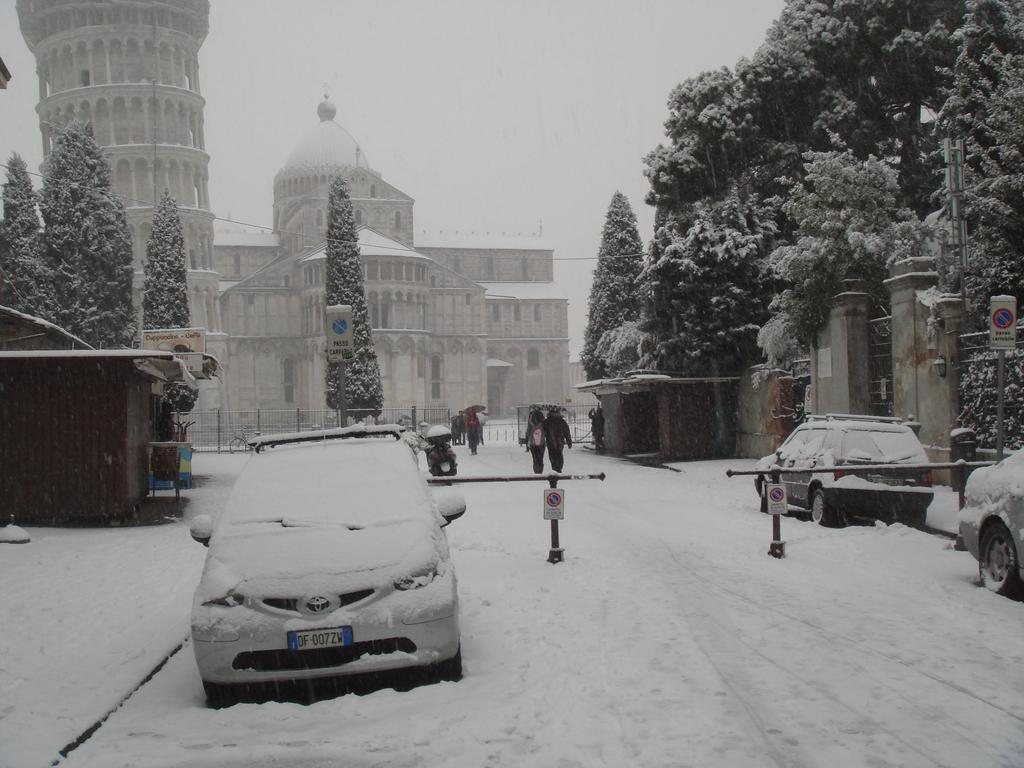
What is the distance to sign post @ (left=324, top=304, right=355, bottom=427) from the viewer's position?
15.8 meters

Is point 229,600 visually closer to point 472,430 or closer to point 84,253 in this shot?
point 472,430

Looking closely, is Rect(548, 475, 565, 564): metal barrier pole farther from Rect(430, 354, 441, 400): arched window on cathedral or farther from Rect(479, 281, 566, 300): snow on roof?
Rect(479, 281, 566, 300): snow on roof

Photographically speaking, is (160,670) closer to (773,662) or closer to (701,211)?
(773,662)

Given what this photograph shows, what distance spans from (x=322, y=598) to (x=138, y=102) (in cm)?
8338

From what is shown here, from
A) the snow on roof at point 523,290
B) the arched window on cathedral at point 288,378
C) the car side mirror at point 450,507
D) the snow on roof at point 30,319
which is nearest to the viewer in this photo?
the car side mirror at point 450,507

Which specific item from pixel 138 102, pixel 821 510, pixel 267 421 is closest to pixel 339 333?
pixel 821 510

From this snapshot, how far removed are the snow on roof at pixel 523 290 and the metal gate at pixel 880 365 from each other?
8219 centimetres

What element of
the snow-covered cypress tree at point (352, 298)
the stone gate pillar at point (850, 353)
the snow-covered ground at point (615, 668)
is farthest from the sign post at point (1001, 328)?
the snow-covered cypress tree at point (352, 298)

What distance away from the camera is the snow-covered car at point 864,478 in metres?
13.1

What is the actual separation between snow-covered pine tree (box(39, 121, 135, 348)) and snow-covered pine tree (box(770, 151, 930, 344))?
35.0 m

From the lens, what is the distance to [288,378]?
89.1m

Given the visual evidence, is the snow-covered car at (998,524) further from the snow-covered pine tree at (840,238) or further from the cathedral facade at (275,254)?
the cathedral facade at (275,254)

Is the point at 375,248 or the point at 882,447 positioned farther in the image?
the point at 375,248

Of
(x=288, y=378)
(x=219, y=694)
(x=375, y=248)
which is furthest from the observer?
(x=288, y=378)
